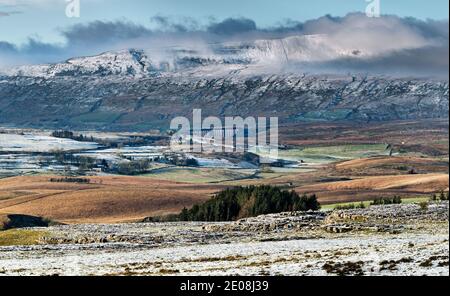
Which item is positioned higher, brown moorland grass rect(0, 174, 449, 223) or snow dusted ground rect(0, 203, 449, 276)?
snow dusted ground rect(0, 203, 449, 276)

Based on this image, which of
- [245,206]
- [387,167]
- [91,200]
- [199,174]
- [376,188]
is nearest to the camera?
[245,206]

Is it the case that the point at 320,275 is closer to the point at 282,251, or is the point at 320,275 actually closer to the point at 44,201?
the point at 282,251

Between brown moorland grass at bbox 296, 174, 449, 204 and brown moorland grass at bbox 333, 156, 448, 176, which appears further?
brown moorland grass at bbox 333, 156, 448, 176

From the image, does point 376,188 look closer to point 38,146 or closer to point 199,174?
point 199,174

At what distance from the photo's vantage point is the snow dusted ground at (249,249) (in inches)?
1804

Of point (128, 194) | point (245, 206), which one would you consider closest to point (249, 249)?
point (245, 206)

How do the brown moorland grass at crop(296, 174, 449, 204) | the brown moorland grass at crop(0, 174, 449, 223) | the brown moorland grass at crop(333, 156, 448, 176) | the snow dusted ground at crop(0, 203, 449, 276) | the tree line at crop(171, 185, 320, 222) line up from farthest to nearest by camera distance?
the brown moorland grass at crop(333, 156, 448, 176), the brown moorland grass at crop(296, 174, 449, 204), the brown moorland grass at crop(0, 174, 449, 223), the tree line at crop(171, 185, 320, 222), the snow dusted ground at crop(0, 203, 449, 276)

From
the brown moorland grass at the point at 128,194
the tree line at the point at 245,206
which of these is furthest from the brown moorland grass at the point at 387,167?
the tree line at the point at 245,206

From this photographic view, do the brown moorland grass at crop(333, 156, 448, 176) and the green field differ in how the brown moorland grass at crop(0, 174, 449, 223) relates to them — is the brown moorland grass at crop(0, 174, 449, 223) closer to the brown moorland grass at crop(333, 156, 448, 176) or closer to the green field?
the green field

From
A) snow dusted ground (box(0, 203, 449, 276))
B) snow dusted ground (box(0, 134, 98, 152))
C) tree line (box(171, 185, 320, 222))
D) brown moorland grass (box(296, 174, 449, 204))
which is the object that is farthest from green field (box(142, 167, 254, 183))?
snow dusted ground (box(0, 203, 449, 276))

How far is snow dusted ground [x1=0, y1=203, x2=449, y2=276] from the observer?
45812 millimetres

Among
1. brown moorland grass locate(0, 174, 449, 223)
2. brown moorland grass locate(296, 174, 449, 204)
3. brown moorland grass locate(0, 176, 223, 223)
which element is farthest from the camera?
brown moorland grass locate(296, 174, 449, 204)

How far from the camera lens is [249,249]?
55.8 m

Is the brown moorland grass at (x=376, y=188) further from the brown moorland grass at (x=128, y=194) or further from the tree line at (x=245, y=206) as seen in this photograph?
the tree line at (x=245, y=206)
